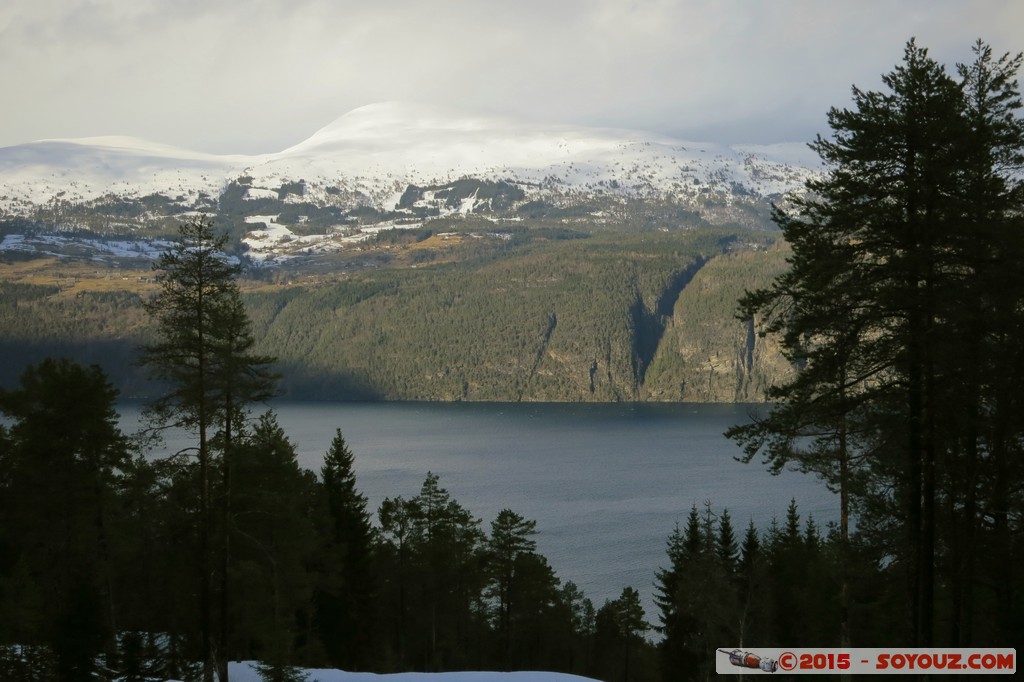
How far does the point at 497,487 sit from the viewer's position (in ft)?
364

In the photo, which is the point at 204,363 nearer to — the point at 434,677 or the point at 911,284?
the point at 434,677

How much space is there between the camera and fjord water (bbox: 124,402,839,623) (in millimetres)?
74875

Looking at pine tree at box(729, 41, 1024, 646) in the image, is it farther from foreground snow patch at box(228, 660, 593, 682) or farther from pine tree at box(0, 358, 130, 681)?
pine tree at box(0, 358, 130, 681)

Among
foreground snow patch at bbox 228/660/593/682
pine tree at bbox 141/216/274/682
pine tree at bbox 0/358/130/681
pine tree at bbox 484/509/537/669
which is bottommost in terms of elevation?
pine tree at bbox 484/509/537/669

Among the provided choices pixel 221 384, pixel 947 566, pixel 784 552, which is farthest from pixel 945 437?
pixel 784 552

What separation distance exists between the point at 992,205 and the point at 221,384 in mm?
13403

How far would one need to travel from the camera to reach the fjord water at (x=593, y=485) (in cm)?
7488

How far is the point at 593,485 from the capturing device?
116375 millimetres

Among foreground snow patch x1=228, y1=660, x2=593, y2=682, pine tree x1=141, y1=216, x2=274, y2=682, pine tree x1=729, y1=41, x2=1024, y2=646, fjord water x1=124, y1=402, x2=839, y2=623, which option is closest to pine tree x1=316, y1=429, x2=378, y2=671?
foreground snow patch x1=228, y1=660, x2=593, y2=682

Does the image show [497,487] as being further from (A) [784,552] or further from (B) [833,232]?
(B) [833,232]

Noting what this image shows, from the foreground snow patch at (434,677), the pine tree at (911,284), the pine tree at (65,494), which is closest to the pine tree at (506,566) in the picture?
the foreground snow patch at (434,677)

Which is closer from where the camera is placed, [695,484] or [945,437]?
[945,437]

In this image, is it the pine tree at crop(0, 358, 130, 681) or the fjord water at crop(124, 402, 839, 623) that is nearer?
the pine tree at crop(0, 358, 130, 681)

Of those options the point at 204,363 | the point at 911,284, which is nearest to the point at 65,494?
the point at 204,363
